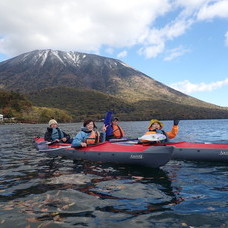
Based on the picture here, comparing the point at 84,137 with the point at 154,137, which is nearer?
the point at 154,137

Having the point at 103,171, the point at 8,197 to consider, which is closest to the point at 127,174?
the point at 103,171

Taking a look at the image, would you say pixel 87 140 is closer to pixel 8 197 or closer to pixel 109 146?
pixel 109 146

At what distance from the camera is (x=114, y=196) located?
7770 millimetres

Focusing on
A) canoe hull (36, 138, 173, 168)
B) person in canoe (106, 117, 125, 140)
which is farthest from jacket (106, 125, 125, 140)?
canoe hull (36, 138, 173, 168)

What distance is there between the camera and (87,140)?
14344 millimetres

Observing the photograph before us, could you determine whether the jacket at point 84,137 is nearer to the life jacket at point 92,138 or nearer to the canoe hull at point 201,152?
the life jacket at point 92,138

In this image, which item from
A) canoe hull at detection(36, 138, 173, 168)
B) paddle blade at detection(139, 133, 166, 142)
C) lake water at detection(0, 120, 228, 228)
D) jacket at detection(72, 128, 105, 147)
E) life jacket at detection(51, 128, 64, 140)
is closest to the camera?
lake water at detection(0, 120, 228, 228)

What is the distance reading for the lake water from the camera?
19.6ft

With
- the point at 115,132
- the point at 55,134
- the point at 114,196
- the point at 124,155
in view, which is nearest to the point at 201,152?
the point at 124,155

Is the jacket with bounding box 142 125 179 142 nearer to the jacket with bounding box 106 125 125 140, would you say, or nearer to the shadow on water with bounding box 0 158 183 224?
the shadow on water with bounding box 0 158 183 224

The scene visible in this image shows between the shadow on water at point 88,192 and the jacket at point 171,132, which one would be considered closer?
the shadow on water at point 88,192

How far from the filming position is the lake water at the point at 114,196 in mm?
5969

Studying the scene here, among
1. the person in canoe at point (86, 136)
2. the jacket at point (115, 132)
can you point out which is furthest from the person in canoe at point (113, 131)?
the person in canoe at point (86, 136)

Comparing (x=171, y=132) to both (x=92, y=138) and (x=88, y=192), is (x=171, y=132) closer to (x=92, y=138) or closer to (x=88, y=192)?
(x=92, y=138)
